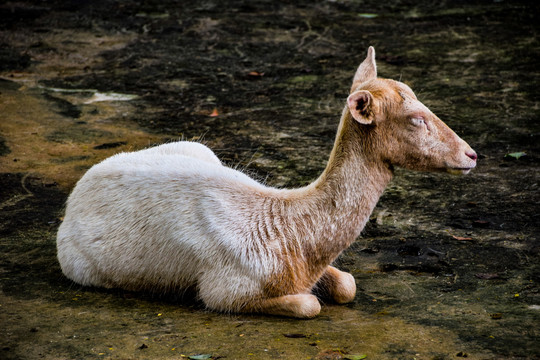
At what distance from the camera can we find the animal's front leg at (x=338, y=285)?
4961 mm

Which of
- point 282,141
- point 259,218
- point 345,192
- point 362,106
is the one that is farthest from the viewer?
point 282,141

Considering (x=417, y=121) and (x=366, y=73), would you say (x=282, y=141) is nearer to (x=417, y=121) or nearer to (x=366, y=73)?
(x=366, y=73)

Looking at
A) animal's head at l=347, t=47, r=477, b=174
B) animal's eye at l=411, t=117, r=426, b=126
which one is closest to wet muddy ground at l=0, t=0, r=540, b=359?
animal's head at l=347, t=47, r=477, b=174

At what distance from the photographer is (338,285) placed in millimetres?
4957

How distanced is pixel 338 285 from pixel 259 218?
666mm

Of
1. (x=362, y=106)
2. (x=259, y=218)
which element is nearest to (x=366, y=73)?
(x=362, y=106)

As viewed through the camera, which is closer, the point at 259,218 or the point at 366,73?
the point at 259,218

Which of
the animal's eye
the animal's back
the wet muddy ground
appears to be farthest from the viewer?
the animal's back

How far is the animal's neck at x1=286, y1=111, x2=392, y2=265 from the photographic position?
187 inches

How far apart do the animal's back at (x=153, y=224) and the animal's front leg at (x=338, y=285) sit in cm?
65

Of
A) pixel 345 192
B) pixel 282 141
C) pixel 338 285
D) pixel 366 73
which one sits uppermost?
pixel 366 73

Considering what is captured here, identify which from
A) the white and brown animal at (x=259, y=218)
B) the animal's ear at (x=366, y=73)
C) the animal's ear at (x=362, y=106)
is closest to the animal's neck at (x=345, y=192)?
the white and brown animal at (x=259, y=218)

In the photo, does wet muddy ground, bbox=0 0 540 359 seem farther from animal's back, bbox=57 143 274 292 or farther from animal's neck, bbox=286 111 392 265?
animal's neck, bbox=286 111 392 265

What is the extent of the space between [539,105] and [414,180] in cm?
242
